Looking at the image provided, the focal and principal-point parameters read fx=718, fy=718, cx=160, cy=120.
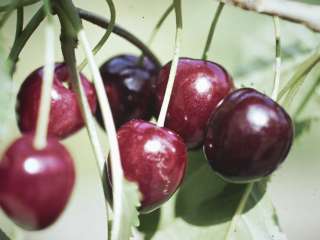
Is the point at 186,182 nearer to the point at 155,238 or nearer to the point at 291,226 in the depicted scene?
the point at 155,238

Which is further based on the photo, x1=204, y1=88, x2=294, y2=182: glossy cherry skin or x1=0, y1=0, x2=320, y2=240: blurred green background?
x1=0, y1=0, x2=320, y2=240: blurred green background

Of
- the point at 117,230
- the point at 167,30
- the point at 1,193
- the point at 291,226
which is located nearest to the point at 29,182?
the point at 1,193

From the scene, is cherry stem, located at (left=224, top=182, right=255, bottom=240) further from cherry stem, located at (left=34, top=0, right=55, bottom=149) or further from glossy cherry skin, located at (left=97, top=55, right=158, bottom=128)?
cherry stem, located at (left=34, top=0, right=55, bottom=149)

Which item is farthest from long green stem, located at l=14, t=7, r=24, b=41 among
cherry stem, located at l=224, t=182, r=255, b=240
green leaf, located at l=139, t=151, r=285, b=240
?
cherry stem, located at l=224, t=182, r=255, b=240

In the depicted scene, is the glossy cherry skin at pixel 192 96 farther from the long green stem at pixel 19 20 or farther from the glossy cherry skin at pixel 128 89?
the long green stem at pixel 19 20

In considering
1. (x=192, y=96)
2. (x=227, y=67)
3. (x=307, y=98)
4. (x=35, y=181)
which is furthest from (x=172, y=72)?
(x=227, y=67)

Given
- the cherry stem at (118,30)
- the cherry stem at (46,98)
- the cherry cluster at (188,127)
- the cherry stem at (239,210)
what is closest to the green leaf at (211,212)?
the cherry stem at (239,210)

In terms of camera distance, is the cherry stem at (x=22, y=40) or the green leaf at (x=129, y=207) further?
the cherry stem at (x=22, y=40)
